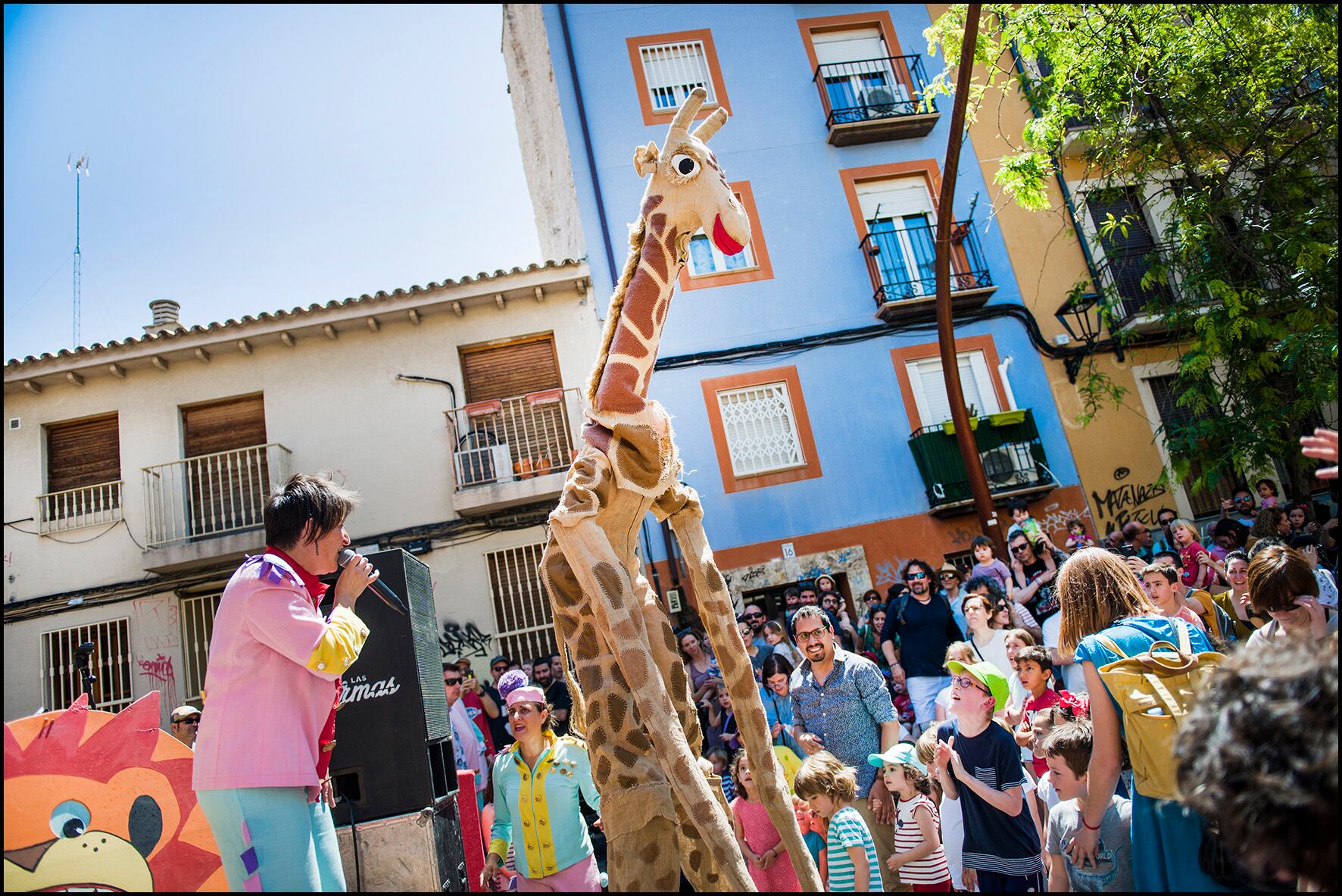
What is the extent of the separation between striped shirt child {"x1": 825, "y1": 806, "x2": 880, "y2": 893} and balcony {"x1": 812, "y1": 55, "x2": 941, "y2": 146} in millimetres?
10075

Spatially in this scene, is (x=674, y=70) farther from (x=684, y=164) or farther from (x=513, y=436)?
(x=684, y=164)

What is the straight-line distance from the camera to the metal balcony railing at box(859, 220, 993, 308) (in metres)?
11.3

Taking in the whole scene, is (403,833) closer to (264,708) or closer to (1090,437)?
(264,708)

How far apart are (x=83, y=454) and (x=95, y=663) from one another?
256 centimetres

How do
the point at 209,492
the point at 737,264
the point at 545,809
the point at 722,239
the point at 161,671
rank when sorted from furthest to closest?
the point at 737,264, the point at 209,492, the point at 161,671, the point at 545,809, the point at 722,239

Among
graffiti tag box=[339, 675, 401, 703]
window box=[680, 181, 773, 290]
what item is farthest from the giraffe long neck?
window box=[680, 181, 773, 290]

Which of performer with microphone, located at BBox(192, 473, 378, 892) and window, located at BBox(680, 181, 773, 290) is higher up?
window, located at BBox(680, 181, 773, 290)

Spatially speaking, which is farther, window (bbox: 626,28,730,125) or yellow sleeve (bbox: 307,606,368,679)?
window (bbox: 626,28,730,125)

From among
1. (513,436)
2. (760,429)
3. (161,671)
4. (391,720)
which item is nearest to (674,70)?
(760,429)

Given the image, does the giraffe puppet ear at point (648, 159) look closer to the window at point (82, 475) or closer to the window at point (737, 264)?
the window at point (737, 264)

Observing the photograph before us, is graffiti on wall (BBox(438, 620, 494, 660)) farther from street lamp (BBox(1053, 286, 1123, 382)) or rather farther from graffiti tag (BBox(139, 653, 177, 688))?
street lamp (BBox(1053, 286, 1123, 382))

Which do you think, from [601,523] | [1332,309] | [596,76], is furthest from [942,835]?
[596,76]

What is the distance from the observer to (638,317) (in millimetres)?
3330

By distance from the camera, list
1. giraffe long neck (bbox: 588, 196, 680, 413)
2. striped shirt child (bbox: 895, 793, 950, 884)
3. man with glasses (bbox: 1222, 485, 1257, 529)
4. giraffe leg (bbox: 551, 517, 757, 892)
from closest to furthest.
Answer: giraffe leg (bbox: 551, 517, 757, 892) < giraffe long neck (bbox: 588, 196, 680, 413) < striped shirt child (bbox: 895, 793, 950, 884) < man with glasses (bbox: 1222, 485, 1257, 529)
